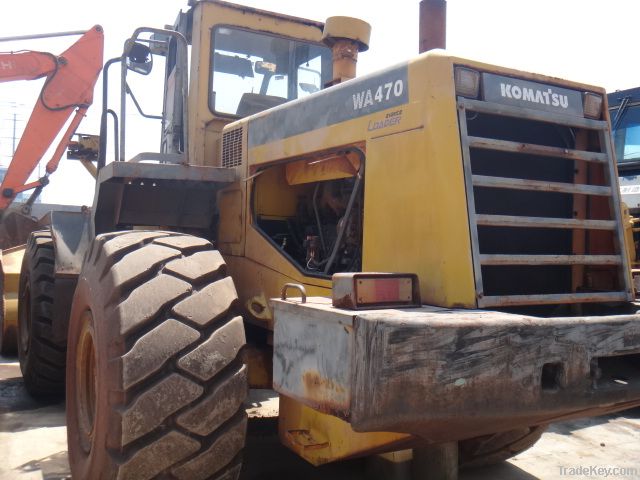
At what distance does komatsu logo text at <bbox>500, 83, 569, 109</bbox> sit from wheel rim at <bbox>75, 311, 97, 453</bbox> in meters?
2.21

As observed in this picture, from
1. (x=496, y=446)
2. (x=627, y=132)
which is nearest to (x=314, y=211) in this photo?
(x=496, y=446)

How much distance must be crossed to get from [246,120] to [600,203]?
2.11 meters

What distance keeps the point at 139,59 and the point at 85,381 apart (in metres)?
2.10

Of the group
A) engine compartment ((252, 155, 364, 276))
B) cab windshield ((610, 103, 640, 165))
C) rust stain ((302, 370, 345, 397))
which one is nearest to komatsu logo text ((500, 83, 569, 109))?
engine compartment ((252, 155, 364, 276))

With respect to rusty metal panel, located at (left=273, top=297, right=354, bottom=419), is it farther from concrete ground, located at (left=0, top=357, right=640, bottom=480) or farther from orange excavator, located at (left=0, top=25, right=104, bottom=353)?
orange excavator, located at (left=0, top=25, right=104, bottom=353)

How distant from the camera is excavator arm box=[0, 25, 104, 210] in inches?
398

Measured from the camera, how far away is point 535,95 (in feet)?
9.59

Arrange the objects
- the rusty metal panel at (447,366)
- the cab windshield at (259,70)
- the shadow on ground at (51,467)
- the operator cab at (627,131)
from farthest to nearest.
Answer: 1. the operator cab at (627,131)
2. the cab windshield at (259,70)
3. the shadow on ground at (51,467)
4. the rusty metal panel at (447,366)

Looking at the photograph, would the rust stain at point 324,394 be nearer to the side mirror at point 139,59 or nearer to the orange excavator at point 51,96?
the side mirror at point 139,59

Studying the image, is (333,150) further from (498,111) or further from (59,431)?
(59,431)

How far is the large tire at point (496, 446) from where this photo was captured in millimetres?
3797

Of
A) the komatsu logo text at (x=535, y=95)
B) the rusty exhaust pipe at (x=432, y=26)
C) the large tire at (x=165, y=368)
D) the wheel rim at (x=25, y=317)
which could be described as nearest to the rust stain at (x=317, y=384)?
the large tire at (x=165, y=368)

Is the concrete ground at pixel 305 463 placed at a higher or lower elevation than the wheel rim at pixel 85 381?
lower

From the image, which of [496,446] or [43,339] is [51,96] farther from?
[496,446]
